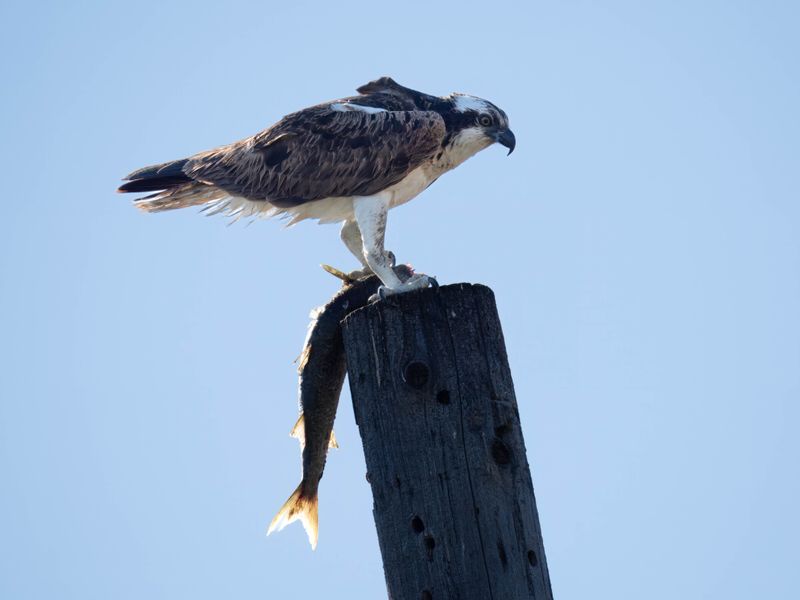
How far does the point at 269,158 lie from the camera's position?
699cm

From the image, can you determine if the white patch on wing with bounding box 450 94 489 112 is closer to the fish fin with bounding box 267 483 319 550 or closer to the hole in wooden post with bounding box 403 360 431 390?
the fish fin with bounding box 267 483 319 550

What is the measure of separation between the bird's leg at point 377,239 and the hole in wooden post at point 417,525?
1.39m

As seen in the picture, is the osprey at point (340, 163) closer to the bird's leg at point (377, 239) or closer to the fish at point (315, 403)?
the bird's leg at point (377, 239)

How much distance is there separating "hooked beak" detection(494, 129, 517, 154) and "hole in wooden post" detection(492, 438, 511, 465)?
143 inches

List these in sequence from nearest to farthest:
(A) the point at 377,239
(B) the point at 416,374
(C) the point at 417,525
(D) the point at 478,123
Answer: (C) the point at 417,525, (B) the point at 416,374, (A) the point at 377,239, (D) the point at 478,123

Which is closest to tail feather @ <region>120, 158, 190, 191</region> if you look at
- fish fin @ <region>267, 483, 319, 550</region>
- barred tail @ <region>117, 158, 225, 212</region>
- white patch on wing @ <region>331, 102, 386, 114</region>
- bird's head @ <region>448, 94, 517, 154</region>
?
barred tail @ <region>117, 158, 225, 212</region>

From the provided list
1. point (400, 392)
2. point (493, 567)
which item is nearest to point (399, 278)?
point (400, 392)

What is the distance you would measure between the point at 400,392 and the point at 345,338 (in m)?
0.41

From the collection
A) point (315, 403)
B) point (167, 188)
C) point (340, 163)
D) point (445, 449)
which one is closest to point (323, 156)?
point (340, 163)

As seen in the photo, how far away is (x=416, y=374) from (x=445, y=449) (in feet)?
1.03

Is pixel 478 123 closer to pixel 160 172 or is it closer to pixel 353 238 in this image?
pixel 353 238

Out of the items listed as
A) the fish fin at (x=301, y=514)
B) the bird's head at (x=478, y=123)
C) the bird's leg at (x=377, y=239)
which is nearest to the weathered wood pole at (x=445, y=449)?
the bird's leg at (x=377, y=239)

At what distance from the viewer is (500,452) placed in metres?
4.15

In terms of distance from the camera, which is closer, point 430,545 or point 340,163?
point 430,545
